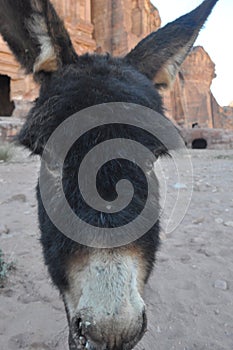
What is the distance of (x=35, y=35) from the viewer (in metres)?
1.79

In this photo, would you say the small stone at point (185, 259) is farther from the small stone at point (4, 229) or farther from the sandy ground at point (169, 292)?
the small stone at point (4, 229)

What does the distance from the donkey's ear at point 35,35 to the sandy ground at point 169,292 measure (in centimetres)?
71

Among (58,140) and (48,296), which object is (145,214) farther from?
(48,296)

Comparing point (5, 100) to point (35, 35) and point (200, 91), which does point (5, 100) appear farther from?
point (200, 91)

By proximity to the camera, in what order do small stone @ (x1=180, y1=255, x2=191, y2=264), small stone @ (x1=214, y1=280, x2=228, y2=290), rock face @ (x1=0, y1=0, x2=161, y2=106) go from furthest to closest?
rock face @ (x1=0, y1=0, x2=161, y2=106), small stone @ (x1=180, y1=255, x2=191, y2=264), small stone @ (x1=214, y1=280, x2=228, y2=290)

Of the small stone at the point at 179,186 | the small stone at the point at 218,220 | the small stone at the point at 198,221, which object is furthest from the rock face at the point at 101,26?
the small stone at the point at 218,220

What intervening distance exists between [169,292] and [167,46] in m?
2.13

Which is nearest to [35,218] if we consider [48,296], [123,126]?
[48,296]

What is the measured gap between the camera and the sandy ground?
6.63 ft

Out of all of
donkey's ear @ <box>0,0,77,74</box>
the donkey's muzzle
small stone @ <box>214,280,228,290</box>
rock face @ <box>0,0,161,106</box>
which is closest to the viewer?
the donkey's muzzle

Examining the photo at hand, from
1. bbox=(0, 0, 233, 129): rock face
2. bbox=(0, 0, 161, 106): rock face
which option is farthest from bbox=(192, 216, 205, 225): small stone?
bbox=(0, 0, 161, 106): rock face

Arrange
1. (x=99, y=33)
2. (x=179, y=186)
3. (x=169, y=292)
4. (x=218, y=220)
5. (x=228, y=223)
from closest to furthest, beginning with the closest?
(x=169, y=292), (x=228, y=223), (x=218, y=220), (x=179, y=186), (x=99, y=33)

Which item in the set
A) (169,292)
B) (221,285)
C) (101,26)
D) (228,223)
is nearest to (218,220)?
(228,223)

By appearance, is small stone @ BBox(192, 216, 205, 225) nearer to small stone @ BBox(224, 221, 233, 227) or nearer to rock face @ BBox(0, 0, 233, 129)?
small stone @ BBox(224, 221, 233, 227)
